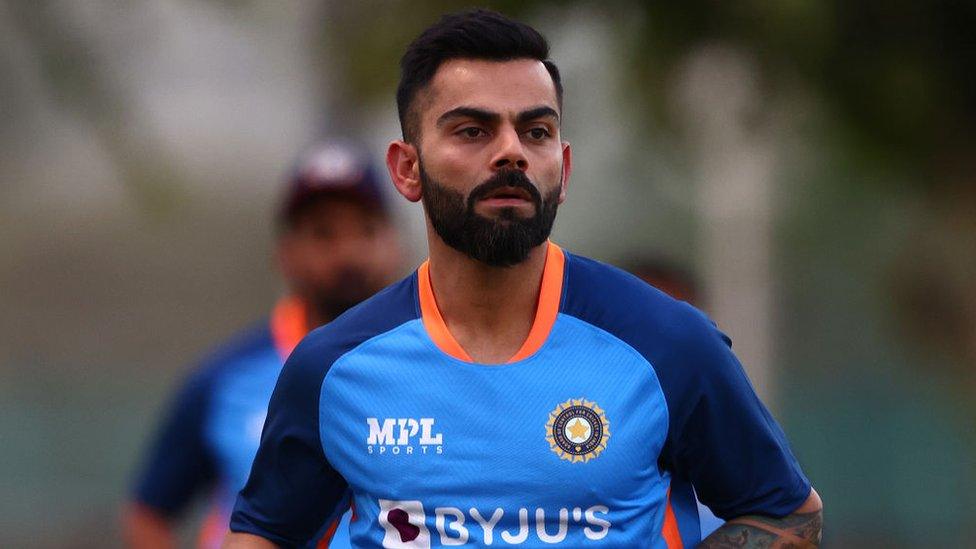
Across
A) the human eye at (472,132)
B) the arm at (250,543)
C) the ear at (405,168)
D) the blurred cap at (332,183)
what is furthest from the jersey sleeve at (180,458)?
the human eye at (472,132)

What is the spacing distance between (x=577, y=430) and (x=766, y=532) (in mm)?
463

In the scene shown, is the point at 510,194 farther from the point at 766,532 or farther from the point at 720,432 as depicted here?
the point at 766,532

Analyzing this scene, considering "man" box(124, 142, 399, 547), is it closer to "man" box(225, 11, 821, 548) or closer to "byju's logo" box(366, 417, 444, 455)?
"man" box(225, 11, 821, 548)

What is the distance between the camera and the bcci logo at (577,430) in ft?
12.0

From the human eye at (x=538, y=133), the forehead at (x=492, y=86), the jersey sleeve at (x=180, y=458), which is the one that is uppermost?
the forehead at (x=492, y=86)

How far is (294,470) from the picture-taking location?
12.9 feet

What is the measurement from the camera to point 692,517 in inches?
151

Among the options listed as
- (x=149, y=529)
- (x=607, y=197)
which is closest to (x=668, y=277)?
(x=149, y=529)

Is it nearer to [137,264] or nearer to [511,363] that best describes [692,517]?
[511,363]

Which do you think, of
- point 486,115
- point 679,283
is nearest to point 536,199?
point 486,115

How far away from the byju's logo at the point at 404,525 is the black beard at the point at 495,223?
544 mm

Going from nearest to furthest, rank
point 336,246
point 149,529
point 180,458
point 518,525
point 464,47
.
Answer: point 518,525 → point 464,47 → point 336,246 → point 180,458 → point 149,529

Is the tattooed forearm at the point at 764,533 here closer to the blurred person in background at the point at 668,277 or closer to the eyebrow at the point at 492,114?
the eyebrow at the point at 492,114

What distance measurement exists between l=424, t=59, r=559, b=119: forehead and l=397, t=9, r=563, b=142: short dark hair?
0.07 ft
